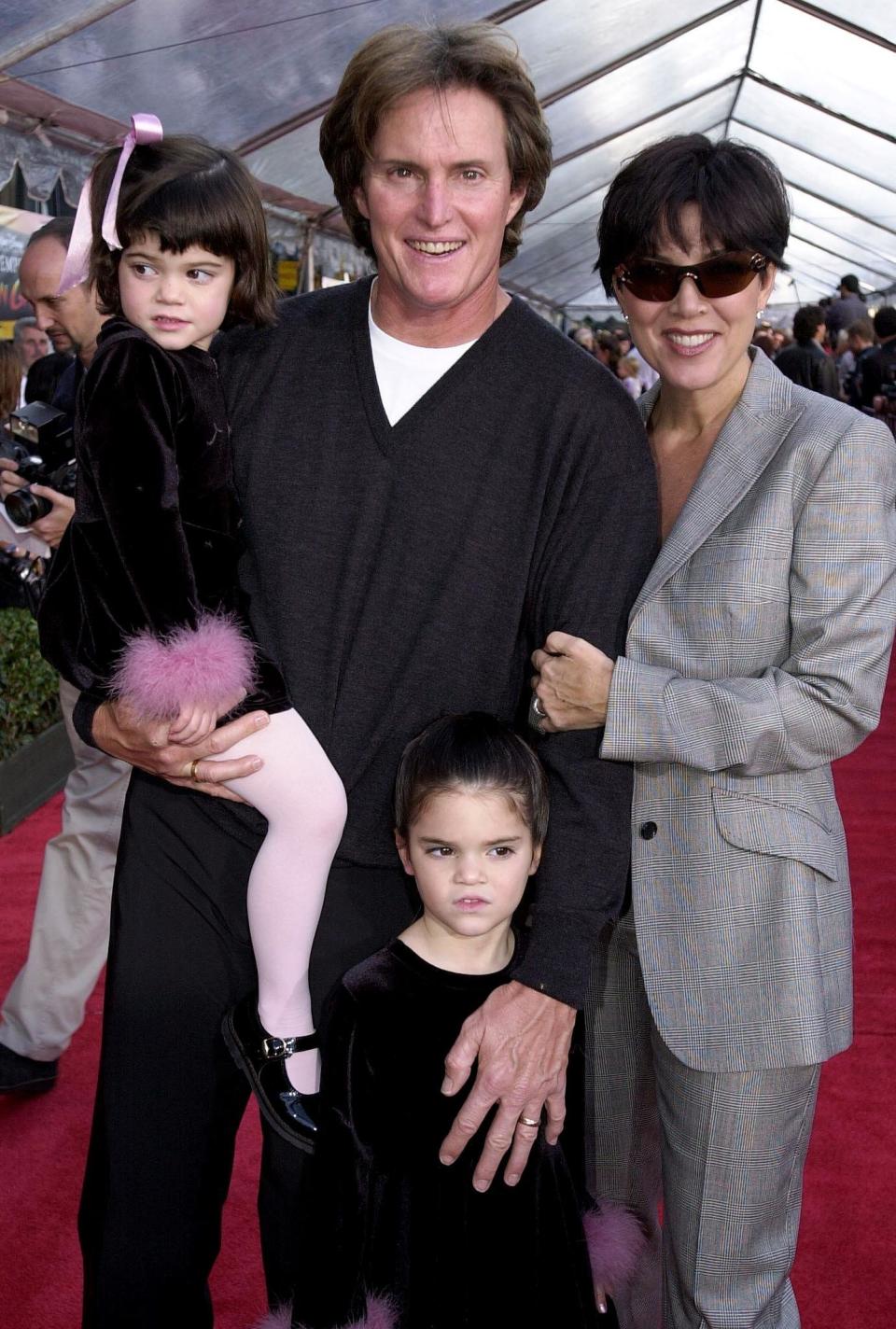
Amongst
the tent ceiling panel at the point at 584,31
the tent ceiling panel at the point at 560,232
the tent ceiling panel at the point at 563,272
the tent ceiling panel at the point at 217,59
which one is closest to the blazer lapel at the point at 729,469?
the tent ceiling panel at the point at 217,59

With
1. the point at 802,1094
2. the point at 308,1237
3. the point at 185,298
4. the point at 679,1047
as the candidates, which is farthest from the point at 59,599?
the point at 802,1094

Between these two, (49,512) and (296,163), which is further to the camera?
(296,163)

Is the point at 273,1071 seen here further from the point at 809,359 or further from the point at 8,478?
the point at 809,359

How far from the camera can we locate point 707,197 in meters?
1.94

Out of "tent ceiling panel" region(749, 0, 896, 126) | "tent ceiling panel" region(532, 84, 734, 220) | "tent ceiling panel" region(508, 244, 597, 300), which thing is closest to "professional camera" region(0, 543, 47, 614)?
"tent ceiling panel" region(749, 0, 896, 126)

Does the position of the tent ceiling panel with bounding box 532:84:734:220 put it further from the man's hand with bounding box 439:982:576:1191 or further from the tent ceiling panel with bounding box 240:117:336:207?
the man's hand with bounding box 439:982:576:1191

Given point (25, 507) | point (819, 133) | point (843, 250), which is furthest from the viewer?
point (843, 250)

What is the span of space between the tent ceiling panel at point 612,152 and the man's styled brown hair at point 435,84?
11589mm

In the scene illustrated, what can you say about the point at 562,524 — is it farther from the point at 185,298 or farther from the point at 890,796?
the point at 890,796

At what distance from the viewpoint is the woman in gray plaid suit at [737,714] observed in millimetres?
1810

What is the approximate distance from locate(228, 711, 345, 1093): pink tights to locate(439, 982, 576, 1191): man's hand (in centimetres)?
27

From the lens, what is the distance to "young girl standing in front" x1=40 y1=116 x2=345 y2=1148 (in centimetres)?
180

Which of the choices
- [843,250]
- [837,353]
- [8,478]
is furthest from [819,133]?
[8,478]

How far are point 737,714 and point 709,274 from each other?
646mm
